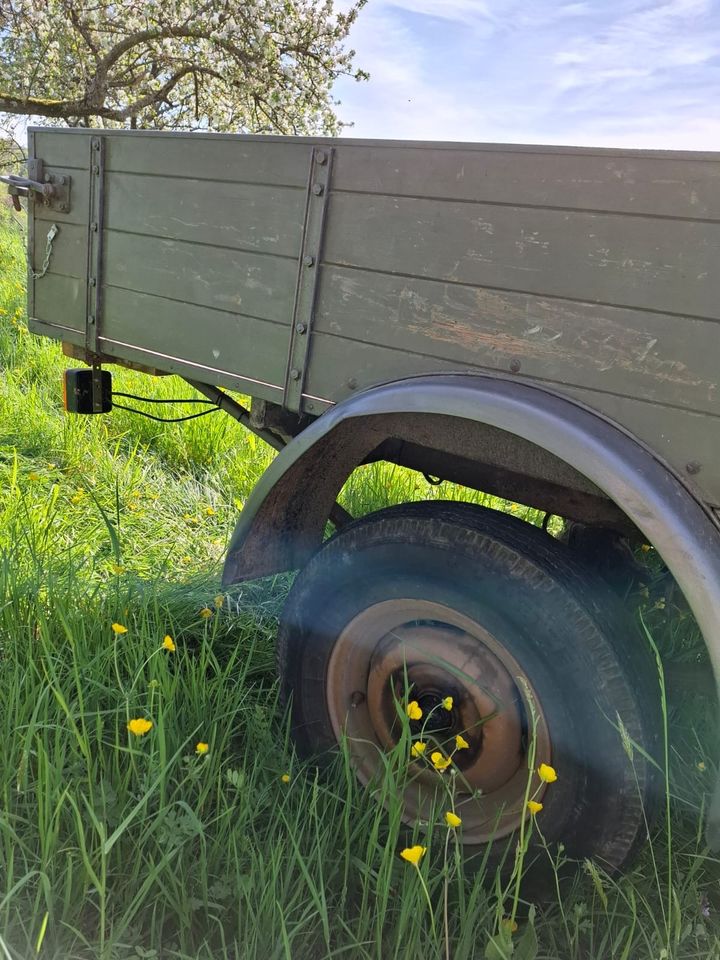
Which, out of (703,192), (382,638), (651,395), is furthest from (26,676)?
(703,192)

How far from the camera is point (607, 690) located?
5.25 ft

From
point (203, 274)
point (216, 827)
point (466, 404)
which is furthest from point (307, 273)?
point (216, 827)

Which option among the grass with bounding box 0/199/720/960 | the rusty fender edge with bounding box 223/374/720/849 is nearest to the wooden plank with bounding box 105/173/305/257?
the rusty fender edge with bounding box 223/374/720/849

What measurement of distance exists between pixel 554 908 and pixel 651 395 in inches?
50.5

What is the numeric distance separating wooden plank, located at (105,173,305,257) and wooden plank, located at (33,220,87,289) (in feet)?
0.57

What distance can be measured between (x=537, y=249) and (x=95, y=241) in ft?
5.20

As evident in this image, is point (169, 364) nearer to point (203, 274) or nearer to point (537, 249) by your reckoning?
point (203, 274)

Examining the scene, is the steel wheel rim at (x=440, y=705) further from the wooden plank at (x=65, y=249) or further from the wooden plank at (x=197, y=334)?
the wooden plank at (x=65, y=249)

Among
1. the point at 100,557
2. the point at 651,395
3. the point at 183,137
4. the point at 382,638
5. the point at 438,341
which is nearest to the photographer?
the point at 651,395

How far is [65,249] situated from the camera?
2602 mm

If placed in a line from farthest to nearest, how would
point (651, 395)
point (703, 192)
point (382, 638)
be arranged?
point (382, 638) < point (651, 395) < point (703, 192)

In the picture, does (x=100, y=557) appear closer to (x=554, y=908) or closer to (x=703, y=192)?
(x=554, y=908)

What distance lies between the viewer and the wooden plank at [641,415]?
1442 millimetres

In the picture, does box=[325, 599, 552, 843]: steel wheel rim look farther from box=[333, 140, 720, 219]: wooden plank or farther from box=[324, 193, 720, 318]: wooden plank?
box=[333, 140, 720, 219]: wooden plank
